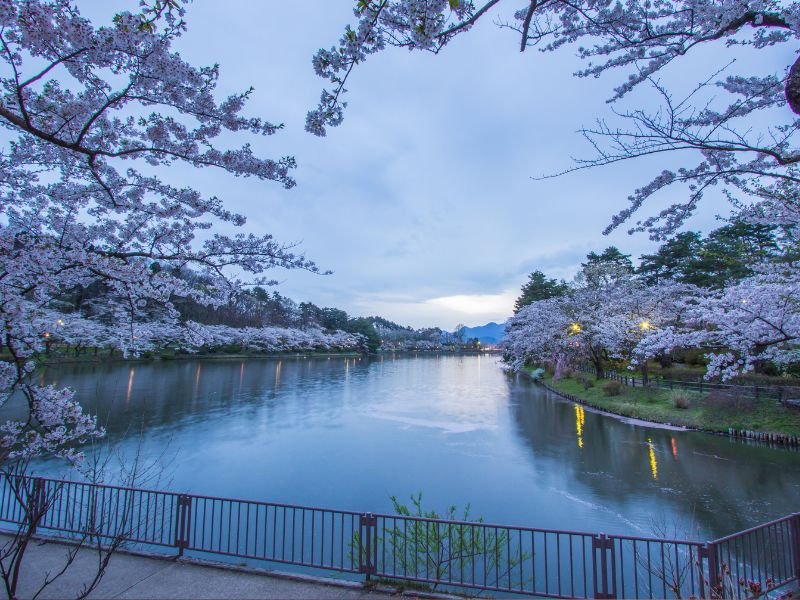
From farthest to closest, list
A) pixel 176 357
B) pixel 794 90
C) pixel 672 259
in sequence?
pixel 176 357, pixel 672 259, pixel 794 90

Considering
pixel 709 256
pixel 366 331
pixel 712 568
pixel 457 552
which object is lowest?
pixel 457 552

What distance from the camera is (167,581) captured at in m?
4.41

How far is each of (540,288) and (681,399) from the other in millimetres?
33366

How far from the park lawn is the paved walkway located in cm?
1665

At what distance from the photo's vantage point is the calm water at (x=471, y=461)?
8734mm

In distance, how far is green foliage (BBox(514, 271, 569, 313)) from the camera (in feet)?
155

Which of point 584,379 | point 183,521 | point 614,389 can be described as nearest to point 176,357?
point 584,379

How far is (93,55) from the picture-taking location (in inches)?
139

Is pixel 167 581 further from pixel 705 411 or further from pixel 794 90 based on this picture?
pixel 705 411

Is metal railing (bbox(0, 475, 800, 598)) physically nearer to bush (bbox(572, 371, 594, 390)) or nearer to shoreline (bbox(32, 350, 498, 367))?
shoreline (bbox(32, 350, 498, 367))

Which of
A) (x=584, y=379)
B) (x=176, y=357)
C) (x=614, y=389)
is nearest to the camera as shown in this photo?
(x=614, y=389)

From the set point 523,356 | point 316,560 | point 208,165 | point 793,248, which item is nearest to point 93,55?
point 208,165

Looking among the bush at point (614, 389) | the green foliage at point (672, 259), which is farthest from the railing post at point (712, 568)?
the green foliage at point (672, 259)

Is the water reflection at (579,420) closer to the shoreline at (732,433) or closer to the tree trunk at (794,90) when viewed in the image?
the shoreline at (732,433)
